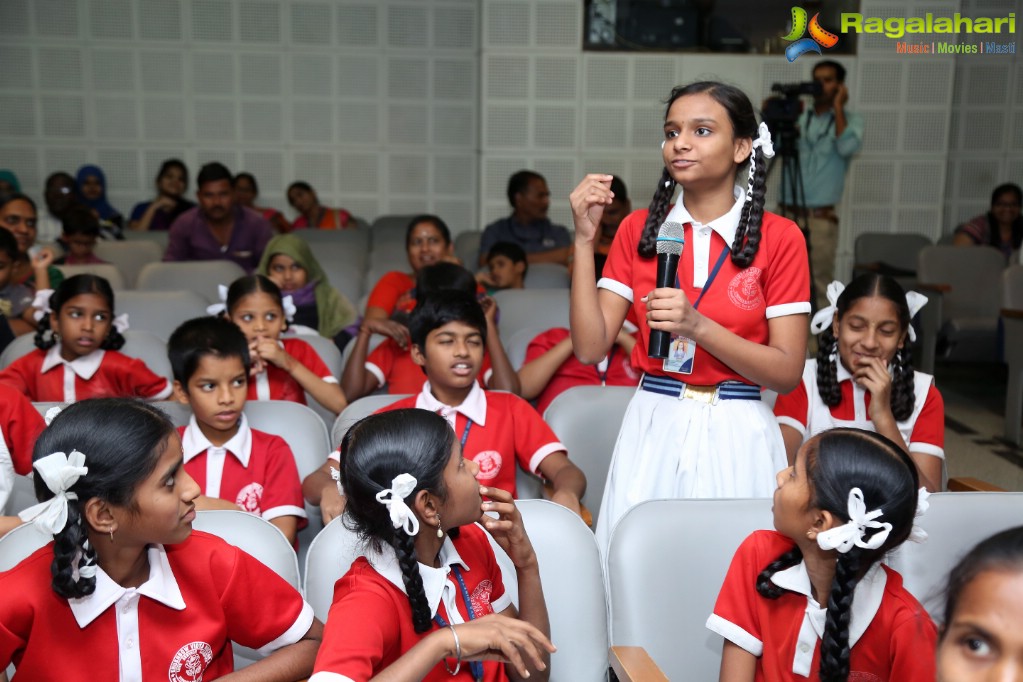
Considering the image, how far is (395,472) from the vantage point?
1444 mm

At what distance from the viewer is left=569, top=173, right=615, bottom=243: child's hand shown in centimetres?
178

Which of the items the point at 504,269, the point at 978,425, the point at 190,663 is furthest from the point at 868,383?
the point at 978,425

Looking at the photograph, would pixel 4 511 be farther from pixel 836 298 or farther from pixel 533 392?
pixel 836 298

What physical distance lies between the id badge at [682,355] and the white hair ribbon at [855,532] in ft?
1.79

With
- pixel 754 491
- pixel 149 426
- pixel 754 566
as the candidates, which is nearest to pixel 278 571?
pixel 149 426

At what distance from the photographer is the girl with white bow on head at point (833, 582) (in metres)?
1.37

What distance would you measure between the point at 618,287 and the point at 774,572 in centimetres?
68

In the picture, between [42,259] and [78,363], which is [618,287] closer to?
[78,363]

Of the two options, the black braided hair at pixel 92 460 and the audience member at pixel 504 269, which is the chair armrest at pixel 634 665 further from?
the audience member at pixel 504 269

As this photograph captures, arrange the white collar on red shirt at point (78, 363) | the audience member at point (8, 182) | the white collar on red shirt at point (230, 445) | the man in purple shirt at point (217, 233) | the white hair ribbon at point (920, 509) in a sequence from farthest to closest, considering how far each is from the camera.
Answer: the audience member at point (8, 182)
the man in purple shirt at point (217, 233)
the white collar on red shirt at point (78, 363)
the white collar on red shirt at point (230, 445)
the white hair ribbon at point (920, 509)

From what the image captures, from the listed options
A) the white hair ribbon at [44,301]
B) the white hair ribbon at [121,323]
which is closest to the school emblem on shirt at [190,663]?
the white hair ribbon at [121,323]

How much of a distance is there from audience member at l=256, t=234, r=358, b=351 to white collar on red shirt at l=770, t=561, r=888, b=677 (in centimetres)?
267

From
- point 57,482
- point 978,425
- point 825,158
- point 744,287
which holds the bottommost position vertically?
point 978,425

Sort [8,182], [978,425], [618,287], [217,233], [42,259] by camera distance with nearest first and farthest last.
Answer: [618,287]
[42,259]
[978,425]
[217,233]
[8,182]
